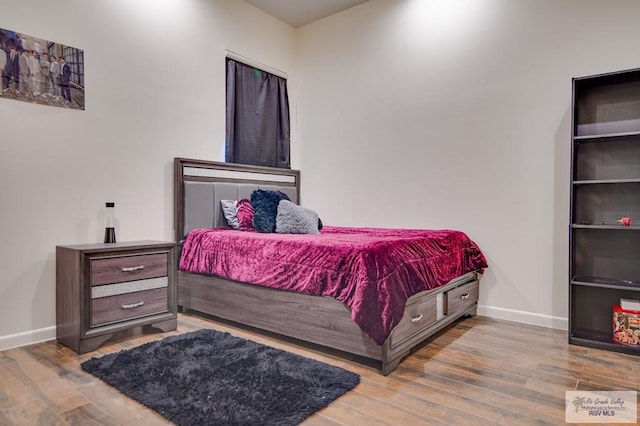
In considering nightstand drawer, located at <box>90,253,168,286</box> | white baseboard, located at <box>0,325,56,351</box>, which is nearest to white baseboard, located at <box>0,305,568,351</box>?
white baseboard, located at <box>0,325,56,351</box>

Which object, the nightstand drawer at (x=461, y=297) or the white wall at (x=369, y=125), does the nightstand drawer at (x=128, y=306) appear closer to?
the white wall at (x=369, y=125)

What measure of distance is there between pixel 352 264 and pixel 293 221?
95cm

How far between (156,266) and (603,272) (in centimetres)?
304

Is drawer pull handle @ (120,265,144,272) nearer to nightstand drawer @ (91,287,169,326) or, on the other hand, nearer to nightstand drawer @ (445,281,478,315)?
nightstand drawer @ (91,287,169,326)

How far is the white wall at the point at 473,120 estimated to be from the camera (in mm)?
2920

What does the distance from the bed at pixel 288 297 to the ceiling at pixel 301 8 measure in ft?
5.33

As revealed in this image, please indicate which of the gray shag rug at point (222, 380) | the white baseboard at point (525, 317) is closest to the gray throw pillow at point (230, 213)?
the gray shag rug at point (222, 380)

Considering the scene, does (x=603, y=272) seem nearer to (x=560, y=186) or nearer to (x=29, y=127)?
(x=560, y=186)

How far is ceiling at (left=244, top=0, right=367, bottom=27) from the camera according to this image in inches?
156

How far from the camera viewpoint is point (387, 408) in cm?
174

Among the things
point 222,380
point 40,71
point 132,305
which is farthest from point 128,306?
point 40,71

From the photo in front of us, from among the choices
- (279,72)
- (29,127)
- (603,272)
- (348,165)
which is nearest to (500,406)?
(603,272)

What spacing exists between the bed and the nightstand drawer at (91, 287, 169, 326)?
1.26ft

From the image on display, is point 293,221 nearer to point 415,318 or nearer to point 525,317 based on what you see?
point 415,318
